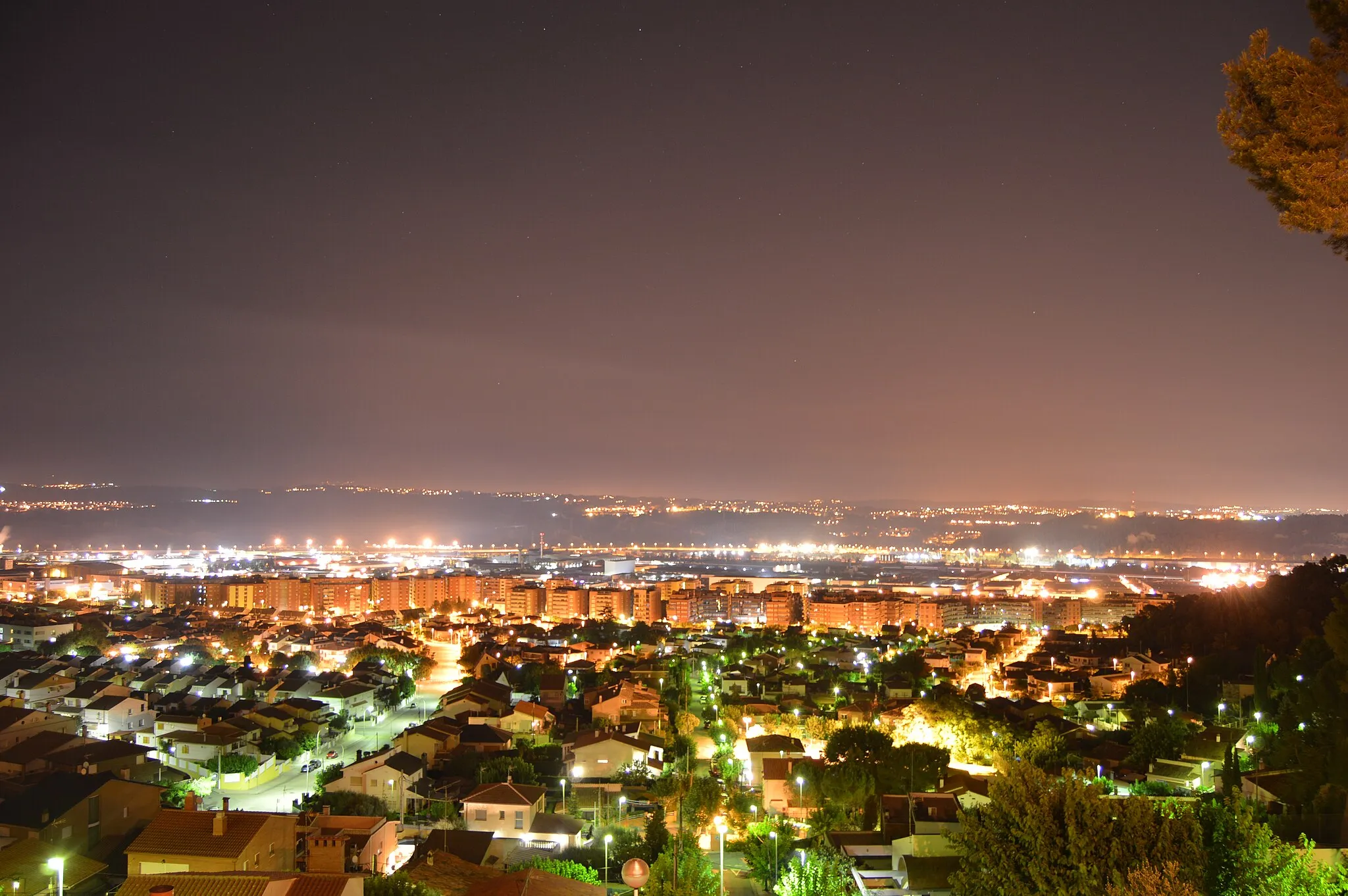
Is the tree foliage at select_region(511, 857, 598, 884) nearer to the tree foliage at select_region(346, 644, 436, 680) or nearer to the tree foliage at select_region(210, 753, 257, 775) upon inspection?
the tree foliage at select_region(210, 753, 257, 775)

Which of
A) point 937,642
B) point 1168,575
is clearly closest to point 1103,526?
point 1168,575

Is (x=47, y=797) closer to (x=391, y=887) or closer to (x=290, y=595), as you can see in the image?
(x=391, y=887)

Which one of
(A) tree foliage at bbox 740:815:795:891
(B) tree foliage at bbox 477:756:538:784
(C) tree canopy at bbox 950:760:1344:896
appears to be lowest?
(B) tree foliage at bbox 477:756:538:784

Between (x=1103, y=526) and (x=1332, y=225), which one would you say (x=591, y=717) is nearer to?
(x=1332, y=225)

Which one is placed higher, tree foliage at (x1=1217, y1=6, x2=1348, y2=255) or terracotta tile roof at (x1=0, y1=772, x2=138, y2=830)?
tree foliage at (x1=1217, y1=6, x2=1348, y2=255)

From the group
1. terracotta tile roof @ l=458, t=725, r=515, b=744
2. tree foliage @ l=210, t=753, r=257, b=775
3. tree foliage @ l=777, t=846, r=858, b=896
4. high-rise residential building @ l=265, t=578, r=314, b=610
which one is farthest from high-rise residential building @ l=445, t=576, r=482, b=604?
tree foliage @ l=777, t=846, r=858, b=896
